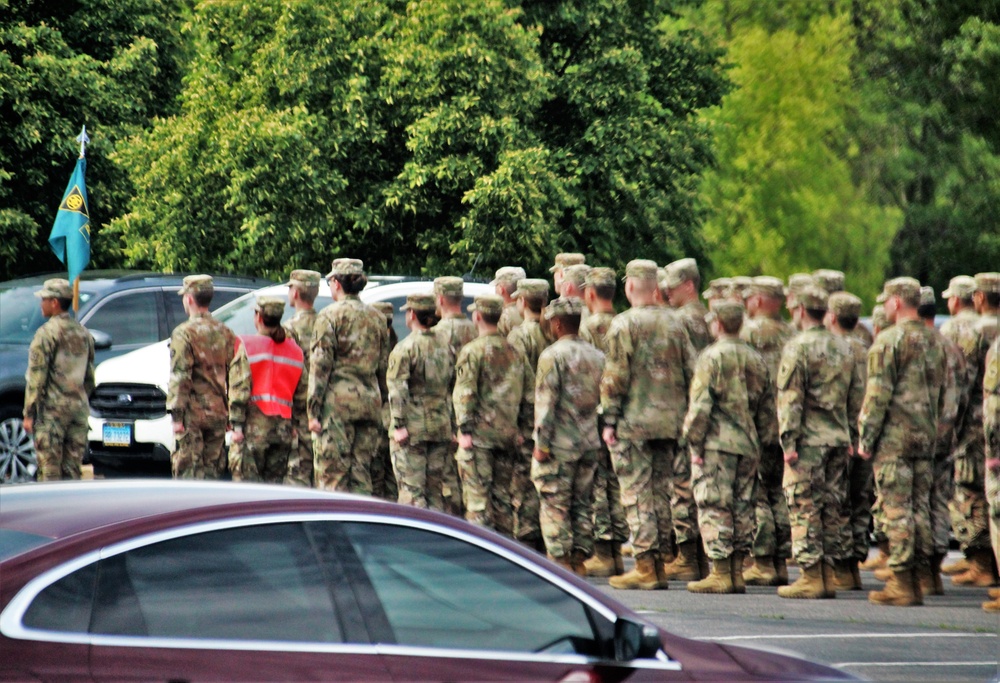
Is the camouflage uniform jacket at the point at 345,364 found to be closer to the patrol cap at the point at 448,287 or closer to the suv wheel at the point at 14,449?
the patrol cap at the point at 448,287

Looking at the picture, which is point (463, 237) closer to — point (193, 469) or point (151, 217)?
point (151, 217)

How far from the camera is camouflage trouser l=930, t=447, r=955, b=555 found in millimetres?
11312

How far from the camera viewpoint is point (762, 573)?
11.5 metres

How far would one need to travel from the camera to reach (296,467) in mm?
13695

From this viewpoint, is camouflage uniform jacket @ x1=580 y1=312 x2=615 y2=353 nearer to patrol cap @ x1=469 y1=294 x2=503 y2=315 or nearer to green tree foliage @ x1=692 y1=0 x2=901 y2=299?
patrol cap @ x1=469 y1=294 x2=503 y2=315

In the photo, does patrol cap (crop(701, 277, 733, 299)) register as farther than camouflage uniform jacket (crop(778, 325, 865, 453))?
Yes

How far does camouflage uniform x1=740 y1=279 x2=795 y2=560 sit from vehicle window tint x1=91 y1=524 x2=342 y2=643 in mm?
7242

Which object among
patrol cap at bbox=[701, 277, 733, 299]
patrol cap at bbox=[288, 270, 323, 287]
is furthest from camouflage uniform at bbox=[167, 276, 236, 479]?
patrol cap at bbox=[701, 277, 733, 299]

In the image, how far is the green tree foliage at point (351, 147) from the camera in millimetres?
25766

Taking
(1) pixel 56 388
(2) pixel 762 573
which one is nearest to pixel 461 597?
(2) pixel 762 573

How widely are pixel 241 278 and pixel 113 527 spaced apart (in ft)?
44.2

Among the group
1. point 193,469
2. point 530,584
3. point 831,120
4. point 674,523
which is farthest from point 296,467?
point 831,120

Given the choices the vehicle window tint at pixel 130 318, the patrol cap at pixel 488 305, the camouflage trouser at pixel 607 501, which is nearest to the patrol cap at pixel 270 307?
the patrol cap at pixel 488 305

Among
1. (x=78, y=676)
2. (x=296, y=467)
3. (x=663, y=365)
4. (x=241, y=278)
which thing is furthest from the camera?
(x=241, y=278)
